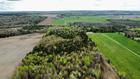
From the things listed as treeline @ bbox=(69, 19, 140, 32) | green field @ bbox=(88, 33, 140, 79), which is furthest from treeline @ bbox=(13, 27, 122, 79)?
treeline @ bbox=(69, 19, 140, 32)

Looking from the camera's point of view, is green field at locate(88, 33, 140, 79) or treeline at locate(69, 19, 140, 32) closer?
green field at locate(88, 33, 140, 79)

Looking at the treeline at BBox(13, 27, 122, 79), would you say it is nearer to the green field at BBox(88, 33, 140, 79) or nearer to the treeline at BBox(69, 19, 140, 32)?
the green field at BBox(88, 33, 140, 79)

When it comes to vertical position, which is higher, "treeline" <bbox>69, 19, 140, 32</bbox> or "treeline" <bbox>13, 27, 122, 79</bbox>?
"treeline" <bbox>13, 27, 122, 79</bbox>

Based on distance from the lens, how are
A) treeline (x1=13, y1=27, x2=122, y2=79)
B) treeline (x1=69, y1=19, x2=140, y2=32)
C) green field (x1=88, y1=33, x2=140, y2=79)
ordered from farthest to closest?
treeline (x1=69, y1=19, x2=140, y2=32) < green field (x1=88, y1=33, x2=140, y2=79) < treeline (x1=13, y1=27, x2=122, y2=79)

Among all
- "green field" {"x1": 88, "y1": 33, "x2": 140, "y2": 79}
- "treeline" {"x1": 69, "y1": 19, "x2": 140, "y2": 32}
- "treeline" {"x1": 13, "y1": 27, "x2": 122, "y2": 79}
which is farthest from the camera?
"treeline" {"x1": 69, "y1": 19, "x2": 140, "y2": 32}

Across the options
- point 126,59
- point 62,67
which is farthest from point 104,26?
point 62,67

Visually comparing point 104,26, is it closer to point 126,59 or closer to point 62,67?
point 126,59

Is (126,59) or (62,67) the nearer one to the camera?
(62,67)

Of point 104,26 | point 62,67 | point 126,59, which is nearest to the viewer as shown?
point 62,67

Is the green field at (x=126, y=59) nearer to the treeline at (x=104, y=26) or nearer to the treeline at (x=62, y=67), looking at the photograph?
the treeline at (x=62, y=67)

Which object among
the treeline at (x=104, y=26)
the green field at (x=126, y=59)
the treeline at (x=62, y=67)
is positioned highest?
the treeline at (x=62, y=67)

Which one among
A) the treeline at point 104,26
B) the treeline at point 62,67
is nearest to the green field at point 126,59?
the treeline at point 62,67
